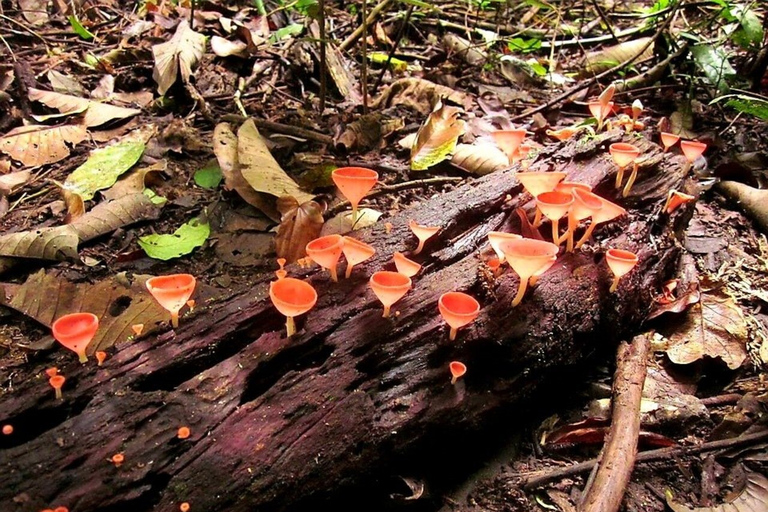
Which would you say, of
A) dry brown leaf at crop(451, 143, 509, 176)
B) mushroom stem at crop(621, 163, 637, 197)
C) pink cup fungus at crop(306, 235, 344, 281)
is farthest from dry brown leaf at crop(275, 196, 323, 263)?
mushroom stem at crop(621, 163, 637, 197)

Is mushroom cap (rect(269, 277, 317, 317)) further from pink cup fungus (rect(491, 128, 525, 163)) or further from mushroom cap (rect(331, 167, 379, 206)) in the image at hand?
pink cup fungus (rect(491, 128, 525, 163))

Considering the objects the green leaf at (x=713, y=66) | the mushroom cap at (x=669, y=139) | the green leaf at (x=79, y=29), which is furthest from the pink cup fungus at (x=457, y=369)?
the green leaf at (x=79, y=29)

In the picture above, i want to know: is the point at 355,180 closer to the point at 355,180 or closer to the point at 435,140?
the point at 355,180

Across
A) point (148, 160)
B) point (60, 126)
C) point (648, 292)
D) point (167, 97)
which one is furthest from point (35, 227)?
point (648, 292)

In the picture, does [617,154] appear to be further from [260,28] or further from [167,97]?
[260,28]

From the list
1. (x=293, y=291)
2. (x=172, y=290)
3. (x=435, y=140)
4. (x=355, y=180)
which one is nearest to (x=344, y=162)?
(x=435, y=140)

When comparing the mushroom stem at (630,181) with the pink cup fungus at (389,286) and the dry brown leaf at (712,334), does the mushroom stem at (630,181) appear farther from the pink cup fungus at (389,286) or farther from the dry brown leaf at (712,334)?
the pink cup fungus at (389,286)
